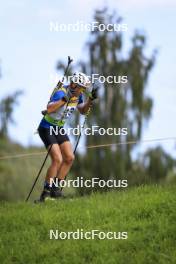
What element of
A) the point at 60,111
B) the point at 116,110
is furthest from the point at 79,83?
the point at 116,110

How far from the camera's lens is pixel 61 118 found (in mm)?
12812

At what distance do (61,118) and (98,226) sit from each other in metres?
2.26

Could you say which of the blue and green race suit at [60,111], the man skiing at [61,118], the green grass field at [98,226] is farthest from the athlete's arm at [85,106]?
the green grass field at [98,226]

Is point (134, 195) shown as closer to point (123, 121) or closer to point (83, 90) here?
point (83, 90)

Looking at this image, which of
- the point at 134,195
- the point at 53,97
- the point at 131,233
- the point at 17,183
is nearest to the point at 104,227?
the point at 131,233

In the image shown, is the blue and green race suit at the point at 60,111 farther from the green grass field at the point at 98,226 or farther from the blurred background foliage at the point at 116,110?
the blurred background foliage at the point at 116,110

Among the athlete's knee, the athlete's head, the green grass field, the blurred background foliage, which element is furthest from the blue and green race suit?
the blurred background foliage

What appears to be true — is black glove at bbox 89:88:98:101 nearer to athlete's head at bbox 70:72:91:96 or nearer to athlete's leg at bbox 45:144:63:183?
athlete's head at bbox 70:72:91:96

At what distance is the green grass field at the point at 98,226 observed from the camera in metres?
10.4

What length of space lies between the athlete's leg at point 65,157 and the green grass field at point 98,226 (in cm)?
48

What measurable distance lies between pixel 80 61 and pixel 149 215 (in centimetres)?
3299

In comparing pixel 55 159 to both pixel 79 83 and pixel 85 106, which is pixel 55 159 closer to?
pixel 85 106

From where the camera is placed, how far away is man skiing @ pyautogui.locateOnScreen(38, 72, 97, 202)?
1265 centimetres

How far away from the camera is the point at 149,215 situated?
1164 cm
